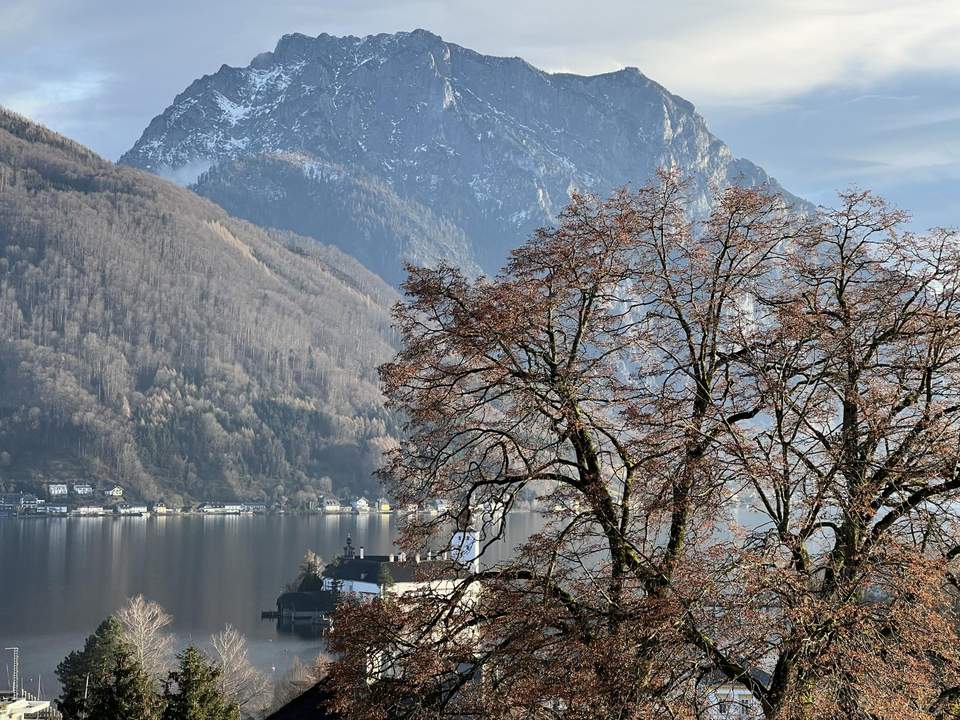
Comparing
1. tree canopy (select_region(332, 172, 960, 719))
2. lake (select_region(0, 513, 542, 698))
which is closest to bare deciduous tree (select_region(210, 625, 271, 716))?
lake (select_region(0, 513, 542, 698))

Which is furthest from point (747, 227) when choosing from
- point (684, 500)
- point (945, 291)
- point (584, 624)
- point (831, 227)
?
point (584, 624)

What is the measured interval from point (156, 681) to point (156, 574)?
219ft

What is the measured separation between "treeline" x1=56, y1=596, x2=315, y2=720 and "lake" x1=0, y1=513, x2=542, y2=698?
4535mm

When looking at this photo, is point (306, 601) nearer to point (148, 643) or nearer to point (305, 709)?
point (148, 643)

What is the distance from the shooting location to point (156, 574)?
109938 millimetres

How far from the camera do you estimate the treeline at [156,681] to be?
87.1 ft

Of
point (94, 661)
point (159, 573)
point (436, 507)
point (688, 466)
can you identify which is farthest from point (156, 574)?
point (688, 466)

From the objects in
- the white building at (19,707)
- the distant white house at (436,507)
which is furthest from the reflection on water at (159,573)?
the distant white house at (436,507)

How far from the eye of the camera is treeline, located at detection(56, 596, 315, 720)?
2655 centimetres

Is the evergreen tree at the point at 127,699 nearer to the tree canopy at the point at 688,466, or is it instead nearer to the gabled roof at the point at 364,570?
the tree canopy at the point at 688,466

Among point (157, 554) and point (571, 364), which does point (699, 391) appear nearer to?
point (571, 364)

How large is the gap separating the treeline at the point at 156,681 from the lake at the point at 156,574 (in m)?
4.53

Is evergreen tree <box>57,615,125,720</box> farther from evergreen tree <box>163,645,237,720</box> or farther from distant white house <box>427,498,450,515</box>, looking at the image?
distant white house <box>427,498,450,515</box>

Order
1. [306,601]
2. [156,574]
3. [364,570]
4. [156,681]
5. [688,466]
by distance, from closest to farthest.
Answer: [688,466] → [156,681] → [306,601] → [364,570] → [156,574]
